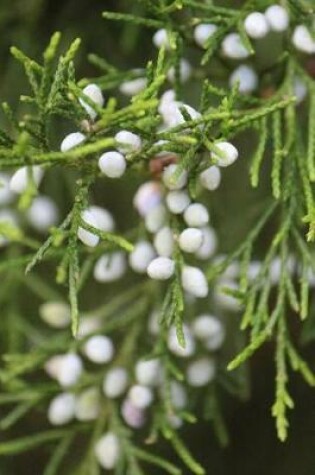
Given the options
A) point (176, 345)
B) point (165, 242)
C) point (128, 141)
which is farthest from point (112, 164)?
point (176, 345)

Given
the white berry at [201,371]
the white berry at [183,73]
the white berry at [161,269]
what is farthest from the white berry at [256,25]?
the white berry at [201,371]

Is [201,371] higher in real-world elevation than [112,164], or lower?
lower

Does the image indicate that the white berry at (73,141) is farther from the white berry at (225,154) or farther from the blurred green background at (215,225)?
the blurred green background at (215,225)

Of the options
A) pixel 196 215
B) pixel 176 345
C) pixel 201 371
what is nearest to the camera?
pixel 196 215

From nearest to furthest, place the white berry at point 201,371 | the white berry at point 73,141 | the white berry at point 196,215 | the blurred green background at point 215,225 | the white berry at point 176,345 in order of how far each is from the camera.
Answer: the white berry at point 73,141 < the white berry at point 196,215 < the white berry at point 176,345 < the white berry at point 201,371 < the blurred green background at point 215,225

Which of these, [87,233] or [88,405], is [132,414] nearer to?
[88,405]

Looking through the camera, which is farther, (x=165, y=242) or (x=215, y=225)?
(x=215, y=225)

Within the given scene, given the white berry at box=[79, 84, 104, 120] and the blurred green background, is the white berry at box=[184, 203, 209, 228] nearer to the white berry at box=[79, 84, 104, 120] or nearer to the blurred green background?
the white berry at box=[79, 84, 104, 120]

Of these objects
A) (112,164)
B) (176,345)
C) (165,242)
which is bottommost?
(176,345)

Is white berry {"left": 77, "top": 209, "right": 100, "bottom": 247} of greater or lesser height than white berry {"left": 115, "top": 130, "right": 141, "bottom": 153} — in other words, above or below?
below

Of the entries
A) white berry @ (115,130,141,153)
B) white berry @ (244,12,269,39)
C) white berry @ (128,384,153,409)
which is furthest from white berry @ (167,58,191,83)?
white berry @ (128,384,153,409)
